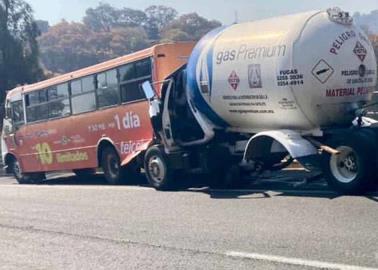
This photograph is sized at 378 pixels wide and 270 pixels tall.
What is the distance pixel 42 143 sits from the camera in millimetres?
20875

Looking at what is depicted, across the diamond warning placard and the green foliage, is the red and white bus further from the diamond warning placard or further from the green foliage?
the green foliage

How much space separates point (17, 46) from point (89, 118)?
2505 cm

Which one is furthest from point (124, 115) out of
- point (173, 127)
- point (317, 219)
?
point (317, 219)

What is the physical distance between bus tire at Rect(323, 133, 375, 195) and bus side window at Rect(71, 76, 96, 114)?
25.6 feet

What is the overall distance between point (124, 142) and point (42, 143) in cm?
498

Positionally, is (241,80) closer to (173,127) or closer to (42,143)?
(173,127)

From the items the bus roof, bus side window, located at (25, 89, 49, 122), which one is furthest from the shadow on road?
bus side window, located at (25, 89, 49, 122)

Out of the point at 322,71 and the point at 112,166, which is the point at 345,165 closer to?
the point at 322,71

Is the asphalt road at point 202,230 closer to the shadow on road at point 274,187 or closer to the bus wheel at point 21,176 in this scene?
the shadow on road at point 274,187

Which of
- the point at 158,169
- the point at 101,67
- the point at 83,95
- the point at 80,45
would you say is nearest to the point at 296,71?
the point at 158,169

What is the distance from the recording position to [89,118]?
1811 cm

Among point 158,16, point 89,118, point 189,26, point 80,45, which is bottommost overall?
point 89,118

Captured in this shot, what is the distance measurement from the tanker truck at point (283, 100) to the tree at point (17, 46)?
28.9 meters

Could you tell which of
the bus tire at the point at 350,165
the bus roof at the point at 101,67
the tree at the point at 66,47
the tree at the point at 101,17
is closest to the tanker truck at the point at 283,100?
the bus tire at the point at 350,165
